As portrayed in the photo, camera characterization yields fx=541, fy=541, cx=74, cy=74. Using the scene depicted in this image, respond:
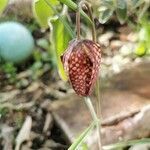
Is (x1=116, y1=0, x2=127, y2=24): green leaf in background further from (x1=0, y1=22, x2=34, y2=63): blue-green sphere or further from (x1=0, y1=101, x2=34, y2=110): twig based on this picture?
(x1=0, y1=22, x2=34, y2=63): blue-green sphere

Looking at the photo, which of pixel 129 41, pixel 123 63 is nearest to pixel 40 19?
pixel 123 63

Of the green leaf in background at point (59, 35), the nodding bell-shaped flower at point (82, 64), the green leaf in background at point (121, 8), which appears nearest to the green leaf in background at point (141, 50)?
the green leaf in background at point (121, 8)

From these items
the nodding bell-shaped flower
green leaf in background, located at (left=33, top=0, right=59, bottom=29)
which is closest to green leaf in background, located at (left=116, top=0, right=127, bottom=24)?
green leaf in background, located at (left=33, top=0, right=59, bottom=29)

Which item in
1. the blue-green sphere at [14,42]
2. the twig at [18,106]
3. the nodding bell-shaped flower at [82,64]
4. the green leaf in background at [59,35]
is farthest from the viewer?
the blue-green sphere at [14,42]

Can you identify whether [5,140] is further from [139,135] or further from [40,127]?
[139,135]

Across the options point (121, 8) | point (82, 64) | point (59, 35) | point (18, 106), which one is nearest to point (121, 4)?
point (121, 8)

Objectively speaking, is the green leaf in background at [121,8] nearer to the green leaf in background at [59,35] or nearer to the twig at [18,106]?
the green leaf in background at [59,35]
